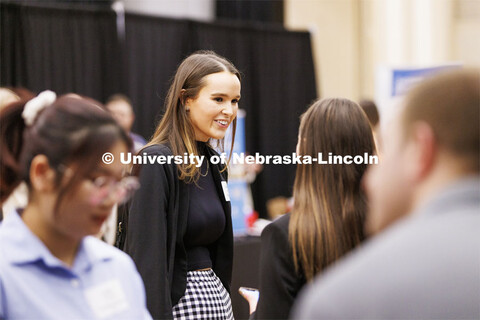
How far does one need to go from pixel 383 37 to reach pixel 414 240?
22.9 feet

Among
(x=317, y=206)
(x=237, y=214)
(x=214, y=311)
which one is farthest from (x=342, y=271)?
(x=237, y=214)

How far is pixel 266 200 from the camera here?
24.3 ft

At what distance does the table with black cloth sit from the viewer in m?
3.31

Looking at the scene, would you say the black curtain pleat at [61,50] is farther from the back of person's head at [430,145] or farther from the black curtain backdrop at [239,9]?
the back of person's head at [430,145]

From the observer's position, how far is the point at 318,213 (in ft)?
5.25

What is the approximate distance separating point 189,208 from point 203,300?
31cm

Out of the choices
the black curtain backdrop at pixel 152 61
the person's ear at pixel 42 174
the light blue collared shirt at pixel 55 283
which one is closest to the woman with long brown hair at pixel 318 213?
the light blue collared shirt at pixel 55 283

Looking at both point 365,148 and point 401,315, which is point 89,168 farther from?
point 365,148

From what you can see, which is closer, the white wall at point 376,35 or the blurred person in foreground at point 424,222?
the blurred person in foreground at point 424,222

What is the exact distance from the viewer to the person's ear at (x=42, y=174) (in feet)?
3.71

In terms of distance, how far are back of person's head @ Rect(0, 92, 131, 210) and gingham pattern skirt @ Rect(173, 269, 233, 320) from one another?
0.92m

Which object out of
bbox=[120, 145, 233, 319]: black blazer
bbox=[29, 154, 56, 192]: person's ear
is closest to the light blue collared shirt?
bbox=[29, 154, 56, 192]: person's ear

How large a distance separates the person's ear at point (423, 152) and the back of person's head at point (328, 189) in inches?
30.7

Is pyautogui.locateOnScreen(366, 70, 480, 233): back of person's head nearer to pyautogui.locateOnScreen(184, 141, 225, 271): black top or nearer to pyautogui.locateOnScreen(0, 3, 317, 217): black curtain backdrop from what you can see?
pyautogui.locateOnScreen(184, 141, 225, 271): black top
